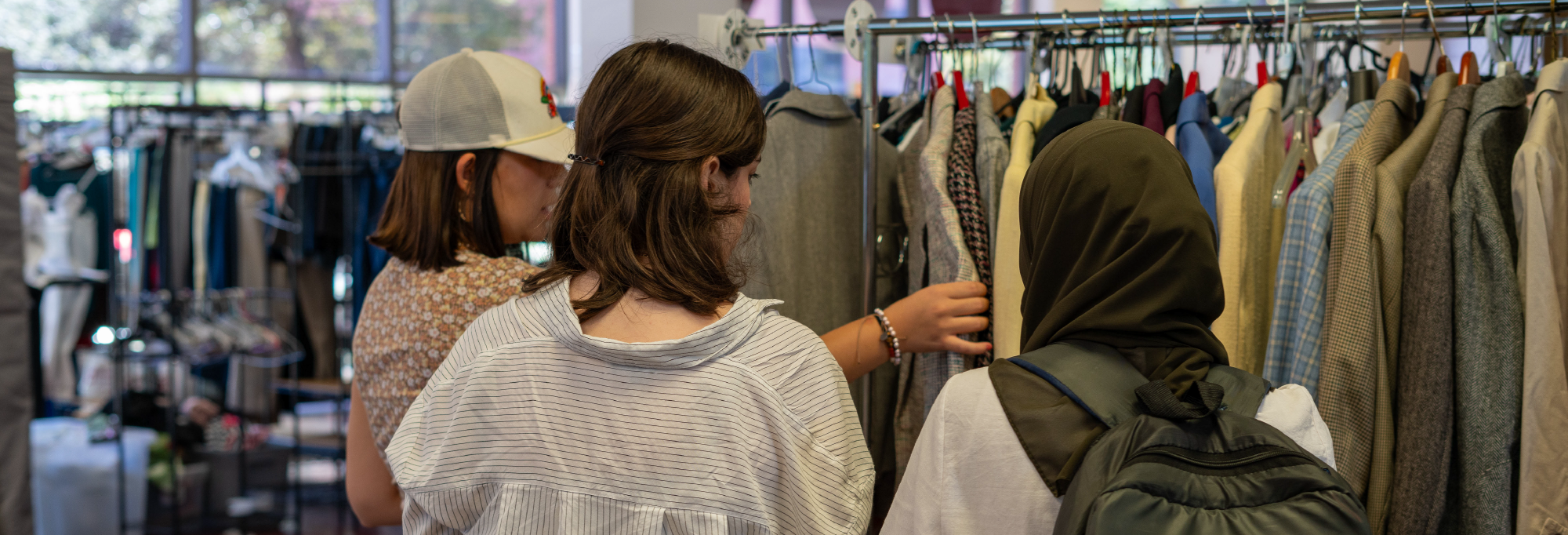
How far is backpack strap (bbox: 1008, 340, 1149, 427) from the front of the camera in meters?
0.92

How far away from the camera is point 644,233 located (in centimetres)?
96

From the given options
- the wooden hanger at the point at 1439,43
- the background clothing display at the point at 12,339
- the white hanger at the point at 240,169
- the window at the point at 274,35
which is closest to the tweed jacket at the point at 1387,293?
the wooden hanger at the point at 1439,43

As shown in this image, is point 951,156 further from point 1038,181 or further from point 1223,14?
point 1038,181

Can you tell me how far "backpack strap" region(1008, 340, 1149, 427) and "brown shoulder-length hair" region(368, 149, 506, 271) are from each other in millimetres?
762

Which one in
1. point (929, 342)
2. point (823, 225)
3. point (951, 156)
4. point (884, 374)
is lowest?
point (884, 374)

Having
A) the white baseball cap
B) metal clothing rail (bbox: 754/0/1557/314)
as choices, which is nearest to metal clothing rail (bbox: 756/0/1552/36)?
metal clothing rail (bbox: 754/0/1557/314)

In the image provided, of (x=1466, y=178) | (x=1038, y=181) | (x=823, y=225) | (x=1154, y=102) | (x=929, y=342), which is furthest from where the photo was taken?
(x=823, y=225)

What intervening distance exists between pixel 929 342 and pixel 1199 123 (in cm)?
61

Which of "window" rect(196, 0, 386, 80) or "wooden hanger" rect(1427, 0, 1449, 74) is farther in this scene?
"window" rect(196, 0, 386, 80)

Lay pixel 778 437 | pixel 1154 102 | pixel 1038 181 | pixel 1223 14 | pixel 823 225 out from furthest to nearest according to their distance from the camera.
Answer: pixel 823 225
pixel 1154 102
pixel 1223 14
pixel 1038 181
pixel 778 437

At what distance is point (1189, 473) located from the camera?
0.84m

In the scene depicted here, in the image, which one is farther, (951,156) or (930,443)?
(951,156)

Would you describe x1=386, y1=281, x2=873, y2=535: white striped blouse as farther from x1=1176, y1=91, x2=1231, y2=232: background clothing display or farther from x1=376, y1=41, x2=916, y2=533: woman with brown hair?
x1=1176, y1=91, x2=1231, y2=232: background clothing display

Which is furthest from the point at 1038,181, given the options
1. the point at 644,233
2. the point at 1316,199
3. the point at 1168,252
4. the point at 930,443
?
the point at 1316,199
